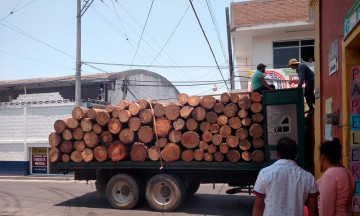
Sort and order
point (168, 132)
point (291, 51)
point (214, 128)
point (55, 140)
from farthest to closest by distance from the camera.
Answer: point (291, 51) → point (55, 140) → point (168, 132) → point (214, 128)

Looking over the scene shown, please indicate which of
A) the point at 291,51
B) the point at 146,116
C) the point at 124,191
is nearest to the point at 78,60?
the point at 146,116

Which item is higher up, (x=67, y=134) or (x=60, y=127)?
(x=60, y=127)

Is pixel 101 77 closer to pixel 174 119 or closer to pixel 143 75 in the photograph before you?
pixel 143 75

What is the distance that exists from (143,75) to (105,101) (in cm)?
741

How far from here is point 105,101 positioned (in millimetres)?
20000

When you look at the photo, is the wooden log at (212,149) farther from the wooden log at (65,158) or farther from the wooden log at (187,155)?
the wooden log at (65,158)

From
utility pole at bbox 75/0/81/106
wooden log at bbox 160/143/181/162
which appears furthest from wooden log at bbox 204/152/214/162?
utility pole at bbox 75/0/81/106

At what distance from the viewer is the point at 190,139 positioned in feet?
27.2

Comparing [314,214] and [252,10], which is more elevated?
[252,10]

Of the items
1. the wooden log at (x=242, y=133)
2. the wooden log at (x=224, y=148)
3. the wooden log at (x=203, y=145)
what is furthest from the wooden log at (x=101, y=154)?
the wooden log at (x=242, y=133)

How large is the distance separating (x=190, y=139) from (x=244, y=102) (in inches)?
56.1

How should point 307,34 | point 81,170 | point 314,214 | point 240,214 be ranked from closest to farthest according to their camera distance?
1. point 314,214
2. point 240,214
3. point 81,170
4. point 307,34

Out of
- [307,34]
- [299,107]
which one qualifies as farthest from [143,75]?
[299,107]

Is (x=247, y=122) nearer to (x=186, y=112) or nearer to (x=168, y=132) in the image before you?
(x=186, y=112)
